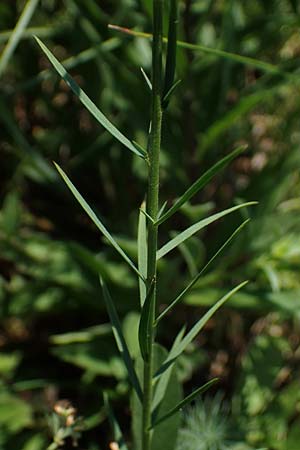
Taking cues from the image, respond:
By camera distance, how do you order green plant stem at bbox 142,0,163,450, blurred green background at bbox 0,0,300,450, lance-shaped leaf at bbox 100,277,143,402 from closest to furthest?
green plant stem at bbox 142,0,163,450
lance-shaped leaf at bbox 100,277,143,402
blurred green background at bbox 0,0,300,450

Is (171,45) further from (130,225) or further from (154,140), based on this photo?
(130,225)

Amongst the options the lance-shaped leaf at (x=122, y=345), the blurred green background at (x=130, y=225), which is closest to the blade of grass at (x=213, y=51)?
the blurred green background at (x=130, y=225)

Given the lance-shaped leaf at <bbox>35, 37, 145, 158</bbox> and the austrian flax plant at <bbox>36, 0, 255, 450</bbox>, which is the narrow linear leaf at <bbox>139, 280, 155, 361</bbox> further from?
the lance-shaped leaf at <bbox>35, 37, 145, 158</bbox>

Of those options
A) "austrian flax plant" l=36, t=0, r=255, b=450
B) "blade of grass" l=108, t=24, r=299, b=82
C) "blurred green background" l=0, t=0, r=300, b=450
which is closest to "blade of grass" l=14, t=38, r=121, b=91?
"blurred green background" l=0, t=0, r=300, b=450

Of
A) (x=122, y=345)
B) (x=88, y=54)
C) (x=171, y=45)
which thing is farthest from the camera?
(x=88, y=54)

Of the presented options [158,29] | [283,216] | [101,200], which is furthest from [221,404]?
[158,29]

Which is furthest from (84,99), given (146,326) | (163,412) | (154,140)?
(163,412)

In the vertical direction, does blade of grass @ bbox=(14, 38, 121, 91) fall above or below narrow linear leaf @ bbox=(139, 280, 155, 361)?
above

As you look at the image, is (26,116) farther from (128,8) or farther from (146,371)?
(146,371)

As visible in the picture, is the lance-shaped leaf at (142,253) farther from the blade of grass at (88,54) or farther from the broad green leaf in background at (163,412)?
the blade of grass at (88,54)
